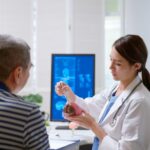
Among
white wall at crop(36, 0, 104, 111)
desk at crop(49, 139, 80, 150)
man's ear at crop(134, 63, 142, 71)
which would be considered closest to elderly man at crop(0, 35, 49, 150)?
man's ear at crop(134, 63, 142, 71)

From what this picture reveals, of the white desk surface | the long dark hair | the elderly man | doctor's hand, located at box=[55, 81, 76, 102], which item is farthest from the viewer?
the white desk surface

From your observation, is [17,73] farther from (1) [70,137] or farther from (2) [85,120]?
(1) [70,137]

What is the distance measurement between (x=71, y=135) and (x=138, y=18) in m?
1.33

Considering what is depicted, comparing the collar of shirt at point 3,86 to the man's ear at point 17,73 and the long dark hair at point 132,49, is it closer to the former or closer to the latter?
the man's ear at point 17,73

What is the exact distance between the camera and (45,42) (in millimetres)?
3199

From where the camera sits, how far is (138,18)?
3195mm

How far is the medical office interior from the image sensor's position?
10.5ft

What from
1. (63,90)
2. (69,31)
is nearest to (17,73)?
(63,90)

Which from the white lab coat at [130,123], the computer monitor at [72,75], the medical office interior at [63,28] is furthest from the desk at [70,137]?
the medical office interior at [63,28]

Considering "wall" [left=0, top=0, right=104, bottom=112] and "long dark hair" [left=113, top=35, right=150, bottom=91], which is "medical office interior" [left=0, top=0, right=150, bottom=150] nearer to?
"wall" [left=0, top=0, right=104, bottom=112]

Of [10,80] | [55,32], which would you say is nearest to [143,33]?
[55,32]

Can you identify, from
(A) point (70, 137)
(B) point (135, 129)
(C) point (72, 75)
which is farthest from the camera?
(C) point (72, 75)

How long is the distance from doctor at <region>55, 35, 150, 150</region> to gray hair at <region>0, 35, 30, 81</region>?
72cm

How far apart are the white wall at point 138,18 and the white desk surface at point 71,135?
3.24 feet
